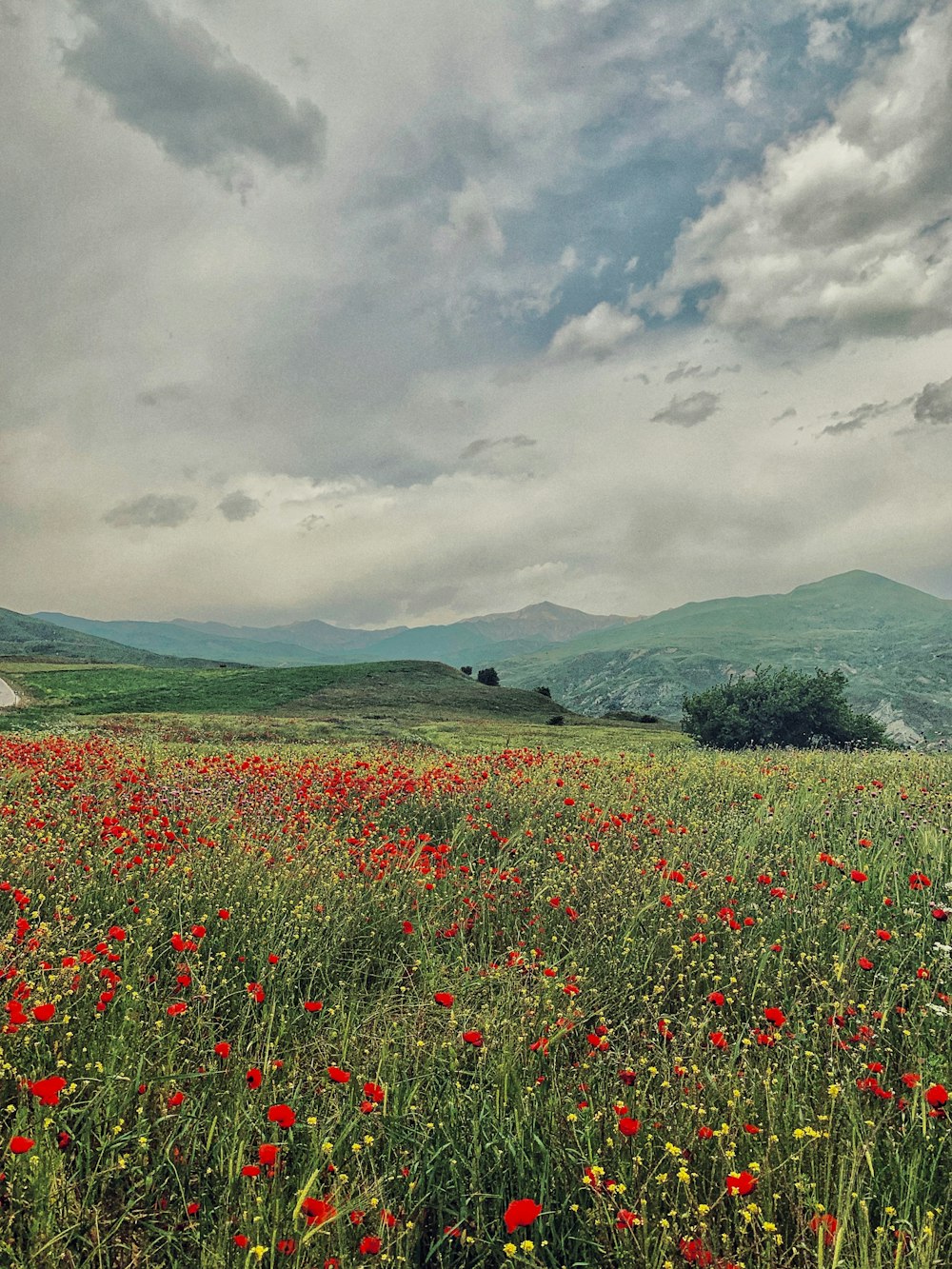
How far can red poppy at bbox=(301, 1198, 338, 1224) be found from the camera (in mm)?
2148

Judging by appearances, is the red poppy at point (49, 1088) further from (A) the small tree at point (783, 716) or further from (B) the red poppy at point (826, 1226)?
(A) the small tree at point (783, 716)

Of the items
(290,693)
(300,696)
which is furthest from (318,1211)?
(290,693)

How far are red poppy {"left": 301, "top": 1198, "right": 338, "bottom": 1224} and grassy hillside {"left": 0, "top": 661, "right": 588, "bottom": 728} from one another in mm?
41361

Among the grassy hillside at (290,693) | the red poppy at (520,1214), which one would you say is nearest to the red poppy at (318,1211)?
the red poppy at (520,1214)

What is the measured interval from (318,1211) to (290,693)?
200 feet

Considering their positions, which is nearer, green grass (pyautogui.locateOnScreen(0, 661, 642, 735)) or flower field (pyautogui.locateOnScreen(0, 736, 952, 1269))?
flower field (pyautogui.locateOnScreen(0, 736, 952, 1269))

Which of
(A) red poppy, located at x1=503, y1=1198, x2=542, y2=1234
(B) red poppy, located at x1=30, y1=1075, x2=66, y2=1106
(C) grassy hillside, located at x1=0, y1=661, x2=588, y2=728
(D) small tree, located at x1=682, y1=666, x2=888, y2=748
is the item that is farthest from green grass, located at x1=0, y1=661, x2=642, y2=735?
(A) red poppy, located at x1=503, y1=1198, x2=542, y2=1234

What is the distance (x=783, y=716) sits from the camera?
47625mm

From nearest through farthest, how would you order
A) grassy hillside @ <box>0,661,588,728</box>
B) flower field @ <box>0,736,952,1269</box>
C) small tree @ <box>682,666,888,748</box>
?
flower field @ <box>0,736,952,1269</box> → small tree @ <box>682,666,888,748</box> → grassy hillside @ <box>0,661,588,728</box>

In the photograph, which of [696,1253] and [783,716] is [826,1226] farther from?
[783,716]

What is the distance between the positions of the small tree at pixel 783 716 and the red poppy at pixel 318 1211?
156ft

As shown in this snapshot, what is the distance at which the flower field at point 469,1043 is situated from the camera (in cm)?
260

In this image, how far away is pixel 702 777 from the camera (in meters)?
11.4

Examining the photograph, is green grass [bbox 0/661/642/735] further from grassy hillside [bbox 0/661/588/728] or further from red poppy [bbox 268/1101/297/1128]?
red poppy [bbox 268/1101/297/1128]
